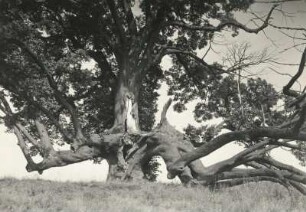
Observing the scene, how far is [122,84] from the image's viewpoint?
19.9 metres

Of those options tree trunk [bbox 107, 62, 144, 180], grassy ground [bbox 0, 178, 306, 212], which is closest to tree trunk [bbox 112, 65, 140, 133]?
tree trunk [bbox 107, 62, 144, 180]

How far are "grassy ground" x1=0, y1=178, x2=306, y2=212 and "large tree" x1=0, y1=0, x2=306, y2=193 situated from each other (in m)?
1.49

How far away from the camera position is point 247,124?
20.9 m

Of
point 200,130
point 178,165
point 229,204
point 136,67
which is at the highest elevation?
point 136,67

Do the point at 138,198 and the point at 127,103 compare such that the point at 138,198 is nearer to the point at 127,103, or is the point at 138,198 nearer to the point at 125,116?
the point at 125,116

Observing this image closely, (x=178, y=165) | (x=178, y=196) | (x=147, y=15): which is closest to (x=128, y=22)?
(x=147, y=15)

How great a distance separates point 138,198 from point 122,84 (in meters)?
8.83

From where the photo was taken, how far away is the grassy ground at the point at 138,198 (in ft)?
32.9

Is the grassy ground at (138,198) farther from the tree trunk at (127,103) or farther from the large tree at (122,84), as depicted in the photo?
the tree trunk at (127,103)

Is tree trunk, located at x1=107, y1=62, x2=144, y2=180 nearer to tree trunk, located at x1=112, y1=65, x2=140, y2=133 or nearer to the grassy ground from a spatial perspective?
tree trunk, located at x1=112, y1=65, x2=140, y2=133

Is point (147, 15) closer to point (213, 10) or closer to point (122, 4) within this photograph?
point (122, 4)

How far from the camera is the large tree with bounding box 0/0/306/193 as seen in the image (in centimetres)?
1725

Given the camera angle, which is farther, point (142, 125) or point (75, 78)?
point (142, 125)

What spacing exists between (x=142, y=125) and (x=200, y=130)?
3377 mm
